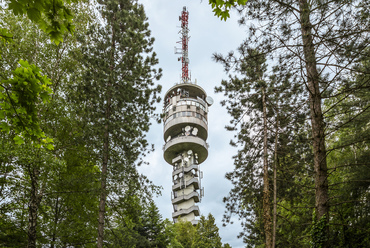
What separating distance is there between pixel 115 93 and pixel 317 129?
8.10 metres

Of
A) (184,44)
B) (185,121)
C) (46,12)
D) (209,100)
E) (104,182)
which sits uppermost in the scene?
(184,44)

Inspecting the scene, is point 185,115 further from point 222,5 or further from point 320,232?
point 222,5

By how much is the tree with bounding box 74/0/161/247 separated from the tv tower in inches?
1467

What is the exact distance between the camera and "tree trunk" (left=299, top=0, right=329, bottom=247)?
25.8 feet

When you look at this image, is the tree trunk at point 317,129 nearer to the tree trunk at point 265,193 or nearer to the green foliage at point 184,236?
the tree trunk at point 265,193

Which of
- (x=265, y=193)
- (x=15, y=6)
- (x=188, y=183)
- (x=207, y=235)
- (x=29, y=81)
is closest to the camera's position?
(x=15, y=6)

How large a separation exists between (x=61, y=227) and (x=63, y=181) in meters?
2.14

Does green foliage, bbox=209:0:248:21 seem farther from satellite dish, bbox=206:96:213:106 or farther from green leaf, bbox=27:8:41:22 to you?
satellite dish, bbox=206:96:213:106

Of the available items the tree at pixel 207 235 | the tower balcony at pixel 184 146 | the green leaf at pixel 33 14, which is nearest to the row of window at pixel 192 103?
the tower balcony at pixel 184 146

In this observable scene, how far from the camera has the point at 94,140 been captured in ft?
39.9

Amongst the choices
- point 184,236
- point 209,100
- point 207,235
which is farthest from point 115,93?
point 209,100

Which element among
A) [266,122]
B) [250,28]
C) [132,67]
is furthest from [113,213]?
[250,28]

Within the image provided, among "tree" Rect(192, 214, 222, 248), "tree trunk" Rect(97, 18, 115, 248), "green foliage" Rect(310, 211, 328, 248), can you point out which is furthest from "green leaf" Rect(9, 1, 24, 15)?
"tree" Rect(192, 214, 222, 248)

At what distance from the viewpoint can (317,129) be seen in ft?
27.6
